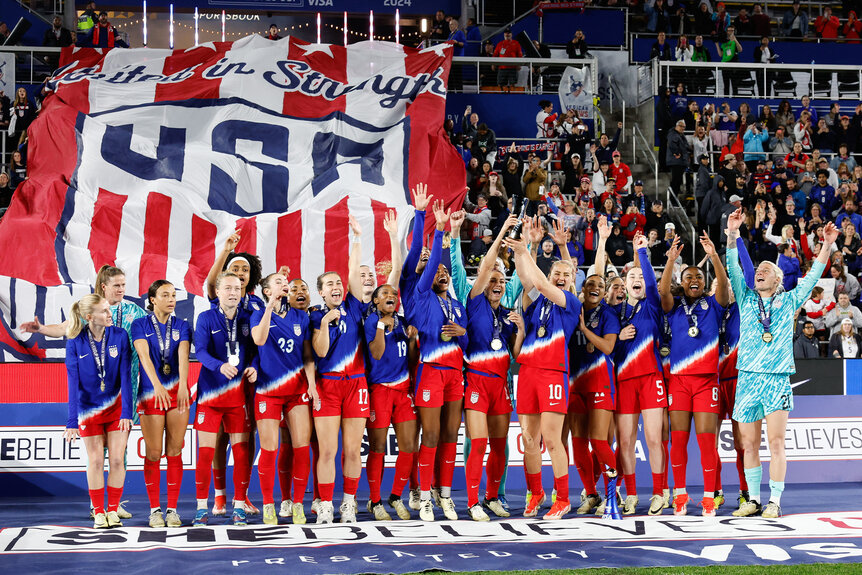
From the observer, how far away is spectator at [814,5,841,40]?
80.1 ft

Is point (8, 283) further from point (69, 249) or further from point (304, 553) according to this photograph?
point (304, 553)

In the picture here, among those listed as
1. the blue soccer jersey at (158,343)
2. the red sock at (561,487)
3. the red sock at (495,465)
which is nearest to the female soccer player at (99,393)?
the blue soccer jersey at (158,343)

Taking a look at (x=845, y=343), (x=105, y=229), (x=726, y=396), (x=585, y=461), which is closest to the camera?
(x=585, y=461)

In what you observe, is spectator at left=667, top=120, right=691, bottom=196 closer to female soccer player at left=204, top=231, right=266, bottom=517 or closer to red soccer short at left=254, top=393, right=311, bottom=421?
female soccer player at left=204, top=231, right=266, bottom=517

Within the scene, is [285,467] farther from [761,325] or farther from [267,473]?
[761,325]

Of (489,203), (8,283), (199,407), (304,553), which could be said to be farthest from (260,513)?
(489,203)

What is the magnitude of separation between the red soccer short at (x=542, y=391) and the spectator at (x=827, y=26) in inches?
753

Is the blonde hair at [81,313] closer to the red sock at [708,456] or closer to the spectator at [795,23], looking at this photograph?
the red sock at [708,456]

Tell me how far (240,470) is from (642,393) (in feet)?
12.8

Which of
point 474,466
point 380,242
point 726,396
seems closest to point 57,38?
point 380,242

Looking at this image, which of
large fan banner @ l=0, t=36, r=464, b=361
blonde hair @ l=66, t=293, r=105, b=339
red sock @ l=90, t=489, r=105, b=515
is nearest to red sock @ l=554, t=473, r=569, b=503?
red sock @ l=90, t=489, r=105, b=515

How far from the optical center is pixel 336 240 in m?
14.8

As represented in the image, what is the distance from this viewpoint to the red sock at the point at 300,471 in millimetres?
8739

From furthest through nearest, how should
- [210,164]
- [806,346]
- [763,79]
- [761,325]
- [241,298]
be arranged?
[763,79]
[210,164]
[806,346]
[761,325]
[241,298]
